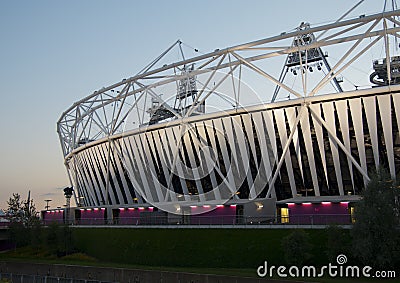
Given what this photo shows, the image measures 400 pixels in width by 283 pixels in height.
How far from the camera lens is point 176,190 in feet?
187

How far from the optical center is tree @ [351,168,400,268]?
26641mm

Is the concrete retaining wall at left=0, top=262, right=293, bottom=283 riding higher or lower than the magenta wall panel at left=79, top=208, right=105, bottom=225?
lower

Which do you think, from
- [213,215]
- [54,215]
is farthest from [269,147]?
[54,215]

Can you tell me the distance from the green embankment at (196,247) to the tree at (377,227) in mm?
4525

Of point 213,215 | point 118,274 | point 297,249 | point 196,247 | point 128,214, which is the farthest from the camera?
point 128,214

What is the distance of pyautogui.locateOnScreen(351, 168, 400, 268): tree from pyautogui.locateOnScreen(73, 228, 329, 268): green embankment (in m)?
4.52

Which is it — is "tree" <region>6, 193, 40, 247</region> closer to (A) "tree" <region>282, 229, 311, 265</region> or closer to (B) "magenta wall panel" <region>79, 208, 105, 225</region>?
(B) "magenta wall panel" <region>79, 208, 105, 225</region>

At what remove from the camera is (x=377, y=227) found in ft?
88.4

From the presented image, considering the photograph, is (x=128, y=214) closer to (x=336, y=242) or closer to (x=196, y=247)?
(x=196, y=247)

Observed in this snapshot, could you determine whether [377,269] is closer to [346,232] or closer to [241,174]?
[346,232]

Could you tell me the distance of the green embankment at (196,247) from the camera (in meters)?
33.4

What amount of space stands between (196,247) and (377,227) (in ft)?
50.3

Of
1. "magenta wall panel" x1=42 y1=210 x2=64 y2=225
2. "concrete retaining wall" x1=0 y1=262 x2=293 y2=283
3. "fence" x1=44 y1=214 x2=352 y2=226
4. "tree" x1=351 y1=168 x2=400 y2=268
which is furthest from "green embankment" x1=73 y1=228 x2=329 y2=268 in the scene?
"magenta wall panel" x1=42 y1=210 x2=64 y2=225

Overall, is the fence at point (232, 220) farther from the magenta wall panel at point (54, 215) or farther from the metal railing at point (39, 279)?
A: the metal railing at point (39, 279)
